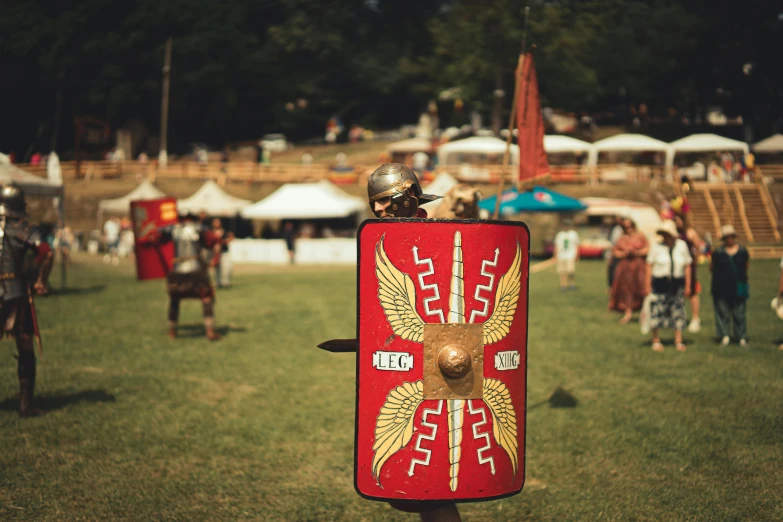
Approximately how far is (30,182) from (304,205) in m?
16.0

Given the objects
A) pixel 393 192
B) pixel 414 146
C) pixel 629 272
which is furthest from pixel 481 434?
pixel 414 146

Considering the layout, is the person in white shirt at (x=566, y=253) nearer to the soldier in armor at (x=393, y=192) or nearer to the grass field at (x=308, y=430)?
the grass field at (x=308, y=430)

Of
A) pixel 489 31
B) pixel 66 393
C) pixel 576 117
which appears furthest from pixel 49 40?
pixel 576 117

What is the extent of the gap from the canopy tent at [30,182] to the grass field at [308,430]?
3.21 m

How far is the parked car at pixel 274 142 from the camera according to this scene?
171 feet

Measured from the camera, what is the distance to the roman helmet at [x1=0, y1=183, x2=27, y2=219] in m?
7.05

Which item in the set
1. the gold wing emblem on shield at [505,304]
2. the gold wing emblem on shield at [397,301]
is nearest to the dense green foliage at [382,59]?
the gold wing emblem on shield at [505,304]

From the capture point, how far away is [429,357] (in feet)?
11.1

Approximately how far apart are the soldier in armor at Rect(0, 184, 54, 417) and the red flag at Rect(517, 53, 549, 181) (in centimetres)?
474

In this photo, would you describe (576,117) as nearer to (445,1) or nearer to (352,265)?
(445,1)

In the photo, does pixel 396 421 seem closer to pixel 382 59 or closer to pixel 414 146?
pixel 414 146

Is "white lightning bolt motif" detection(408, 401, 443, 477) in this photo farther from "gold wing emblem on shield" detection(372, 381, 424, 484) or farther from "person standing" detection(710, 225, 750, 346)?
"person standing" detection(710, 225, 750, 346)

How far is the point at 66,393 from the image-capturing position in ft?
27.3

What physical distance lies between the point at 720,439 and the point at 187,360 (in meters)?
6.70
